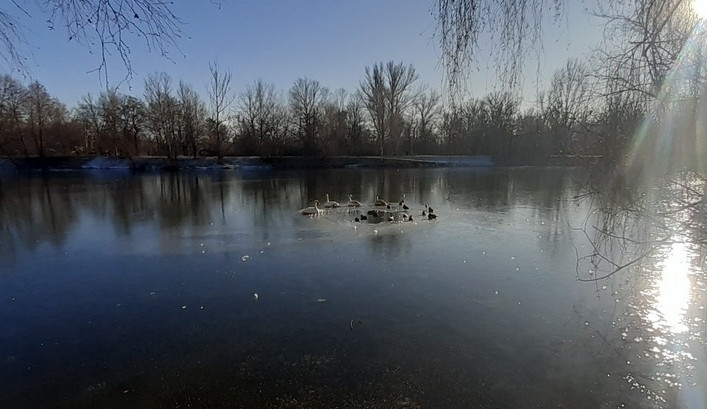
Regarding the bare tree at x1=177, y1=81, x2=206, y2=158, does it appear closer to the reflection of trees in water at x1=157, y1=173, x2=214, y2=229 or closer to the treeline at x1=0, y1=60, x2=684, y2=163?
the treeline at x1=0, y1=60, x2=684, y2=163

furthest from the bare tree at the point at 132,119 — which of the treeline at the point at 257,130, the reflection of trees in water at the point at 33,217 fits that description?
the reflection of trees in water at the point at 33,217

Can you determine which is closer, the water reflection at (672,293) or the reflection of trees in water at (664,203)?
the reflection of trees in water at (664,203)

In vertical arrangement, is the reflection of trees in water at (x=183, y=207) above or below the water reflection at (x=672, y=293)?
above

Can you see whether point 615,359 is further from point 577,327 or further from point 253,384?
point 253,384

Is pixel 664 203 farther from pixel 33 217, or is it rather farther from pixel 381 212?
pixel 33 217

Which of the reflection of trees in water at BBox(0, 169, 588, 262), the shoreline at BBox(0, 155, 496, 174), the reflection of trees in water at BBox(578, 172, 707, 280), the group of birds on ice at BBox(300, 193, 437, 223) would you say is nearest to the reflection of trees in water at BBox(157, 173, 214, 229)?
the reflection of trees in water at BBox(0, 169, 588, 262)

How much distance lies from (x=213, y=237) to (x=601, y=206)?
8.52 metres

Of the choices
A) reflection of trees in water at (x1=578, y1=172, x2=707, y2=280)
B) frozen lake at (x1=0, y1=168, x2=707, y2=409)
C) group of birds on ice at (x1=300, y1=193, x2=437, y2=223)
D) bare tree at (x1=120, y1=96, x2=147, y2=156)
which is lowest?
frozen lake at (x1=0, y1=168, x2=707, y2=409)

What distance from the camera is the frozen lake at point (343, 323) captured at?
141 inches

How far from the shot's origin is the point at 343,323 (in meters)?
4.89

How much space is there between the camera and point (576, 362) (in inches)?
157

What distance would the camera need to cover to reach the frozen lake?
3.58 meters

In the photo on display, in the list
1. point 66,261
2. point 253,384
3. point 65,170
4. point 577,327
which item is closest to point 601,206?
point 577,327

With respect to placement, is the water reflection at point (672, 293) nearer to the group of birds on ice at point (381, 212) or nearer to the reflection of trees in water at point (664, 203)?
the reflection of trees in water at point (664, 203)
